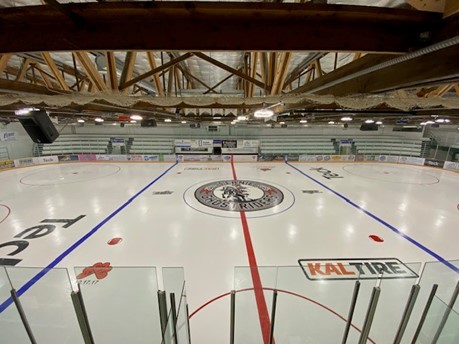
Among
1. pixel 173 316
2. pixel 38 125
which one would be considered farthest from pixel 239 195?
pixel 173 316

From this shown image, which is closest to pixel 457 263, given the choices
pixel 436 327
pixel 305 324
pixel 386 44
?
pixel 436 327

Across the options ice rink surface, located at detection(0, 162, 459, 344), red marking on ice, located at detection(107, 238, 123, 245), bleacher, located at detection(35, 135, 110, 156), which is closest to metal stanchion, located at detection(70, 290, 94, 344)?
ice rink surface, located at detection(0, 162, 459, 344)

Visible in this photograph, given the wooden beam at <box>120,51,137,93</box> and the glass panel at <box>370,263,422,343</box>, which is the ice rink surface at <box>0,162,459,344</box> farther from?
the wooden beam at <box>120,51,137,93</box>

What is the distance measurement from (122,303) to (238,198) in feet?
A: 18.1

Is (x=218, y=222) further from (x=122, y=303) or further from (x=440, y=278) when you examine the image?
(x=440, y=278)

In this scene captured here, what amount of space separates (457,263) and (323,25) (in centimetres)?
341

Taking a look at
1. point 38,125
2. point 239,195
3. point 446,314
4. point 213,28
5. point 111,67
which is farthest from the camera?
point 239,195

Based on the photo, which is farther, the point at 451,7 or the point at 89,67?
the point at 89,67

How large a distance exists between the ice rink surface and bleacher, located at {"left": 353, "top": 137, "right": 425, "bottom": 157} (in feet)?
33.4

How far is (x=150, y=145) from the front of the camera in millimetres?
20625

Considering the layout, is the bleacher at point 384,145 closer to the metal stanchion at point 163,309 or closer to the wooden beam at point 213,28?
the wooden beam at point 213,28

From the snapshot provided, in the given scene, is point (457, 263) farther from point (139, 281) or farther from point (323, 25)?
point (139, 281)

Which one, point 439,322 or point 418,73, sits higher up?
point 418,73

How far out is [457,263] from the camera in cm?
268
